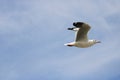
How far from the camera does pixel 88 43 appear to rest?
74250mm

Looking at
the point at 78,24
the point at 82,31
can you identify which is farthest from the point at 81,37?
the point at 78,24

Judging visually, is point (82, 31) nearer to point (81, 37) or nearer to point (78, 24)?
point (81, 37)

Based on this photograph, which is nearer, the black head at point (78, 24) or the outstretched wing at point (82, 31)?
the black head at point (78, 24)

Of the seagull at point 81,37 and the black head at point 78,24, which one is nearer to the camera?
the black head at point 78,24

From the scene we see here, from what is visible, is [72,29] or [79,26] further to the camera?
[72,29]

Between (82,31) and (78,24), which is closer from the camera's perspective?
(78,24)

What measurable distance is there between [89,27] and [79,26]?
1237 mm

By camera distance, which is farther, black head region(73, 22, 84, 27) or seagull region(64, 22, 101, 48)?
seagull region(64, 22, 101, 48)

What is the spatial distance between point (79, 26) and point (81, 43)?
6.70ft

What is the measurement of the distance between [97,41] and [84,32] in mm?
3570

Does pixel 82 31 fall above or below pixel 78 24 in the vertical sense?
above

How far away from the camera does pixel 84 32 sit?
7306 centimetres

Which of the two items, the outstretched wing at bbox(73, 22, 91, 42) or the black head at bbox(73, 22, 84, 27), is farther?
the outstretched wing at bbox(73, 22, 91, 42)

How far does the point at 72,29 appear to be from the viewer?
7650cm
